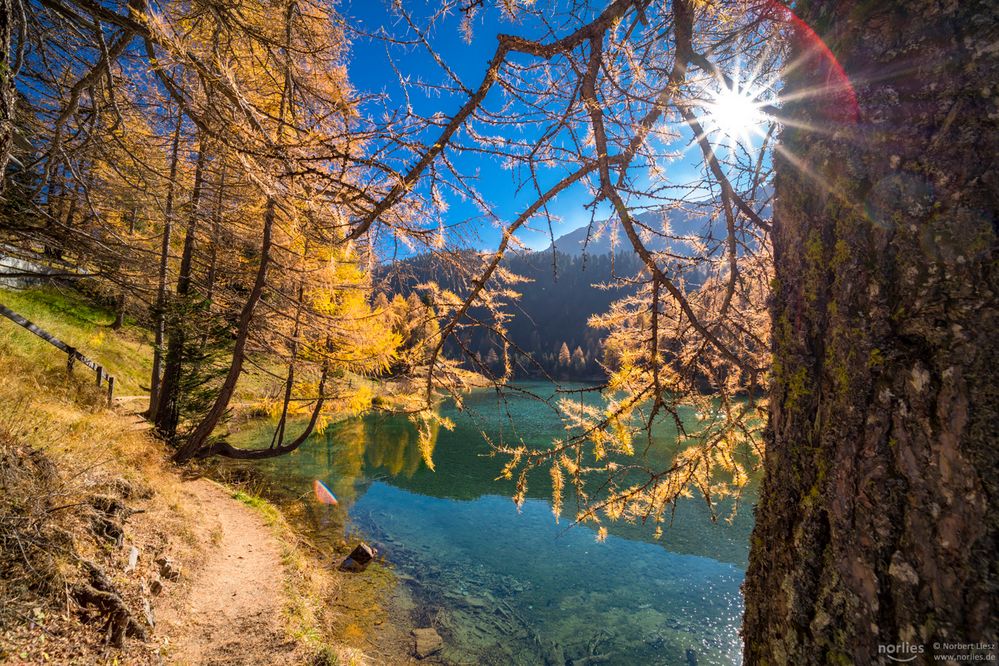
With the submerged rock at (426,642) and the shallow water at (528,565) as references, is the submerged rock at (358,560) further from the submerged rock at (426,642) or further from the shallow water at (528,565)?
the submerged rock at (426,642)

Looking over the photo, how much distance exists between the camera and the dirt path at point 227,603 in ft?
15.4

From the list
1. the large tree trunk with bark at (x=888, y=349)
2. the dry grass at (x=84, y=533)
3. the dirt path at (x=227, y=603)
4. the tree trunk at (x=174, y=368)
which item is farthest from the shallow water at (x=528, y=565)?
the large tree trunk with bark at (x=888, y=349)

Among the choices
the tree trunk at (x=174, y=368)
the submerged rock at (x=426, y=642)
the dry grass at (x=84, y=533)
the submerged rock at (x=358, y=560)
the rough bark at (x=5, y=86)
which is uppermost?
the rough bark at (x=5, y=86)

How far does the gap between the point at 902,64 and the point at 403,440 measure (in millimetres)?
20774

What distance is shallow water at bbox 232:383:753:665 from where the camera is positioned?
291 inches

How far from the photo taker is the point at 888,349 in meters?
0.92

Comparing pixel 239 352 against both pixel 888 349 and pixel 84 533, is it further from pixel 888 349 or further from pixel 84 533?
pixel 888 349

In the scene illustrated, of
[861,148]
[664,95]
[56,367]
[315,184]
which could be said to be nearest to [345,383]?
[56,367]

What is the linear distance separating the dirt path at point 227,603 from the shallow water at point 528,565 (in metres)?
2.78

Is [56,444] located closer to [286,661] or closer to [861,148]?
[286,661]

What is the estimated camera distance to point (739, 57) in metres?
2.74

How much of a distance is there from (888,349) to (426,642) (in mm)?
8126

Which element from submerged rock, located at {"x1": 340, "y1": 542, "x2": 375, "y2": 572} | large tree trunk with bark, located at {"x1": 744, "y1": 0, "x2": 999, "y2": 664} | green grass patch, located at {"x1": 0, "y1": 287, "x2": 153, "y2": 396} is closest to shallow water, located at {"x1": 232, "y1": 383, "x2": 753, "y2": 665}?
submerged rock, located at {"x1": 340, "y1": 542, "x2": 375, "y2": 572}

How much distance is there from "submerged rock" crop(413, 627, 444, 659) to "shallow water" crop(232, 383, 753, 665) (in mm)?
198
